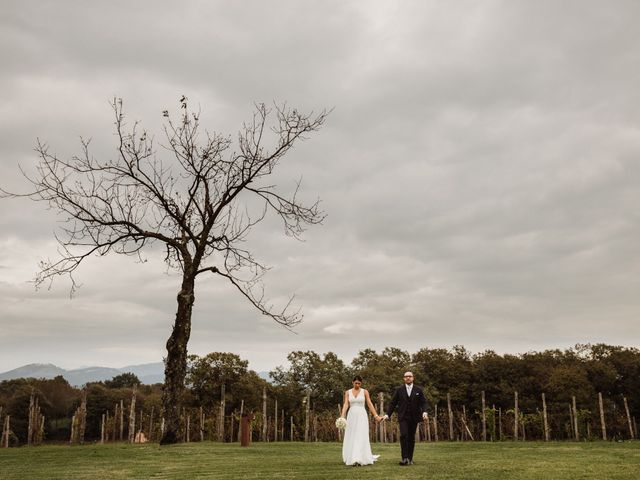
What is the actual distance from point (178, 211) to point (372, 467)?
1180 cm

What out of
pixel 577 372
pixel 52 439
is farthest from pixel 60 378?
pixel 577 372

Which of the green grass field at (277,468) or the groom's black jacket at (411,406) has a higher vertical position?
the groom's black jacket at (411,406)

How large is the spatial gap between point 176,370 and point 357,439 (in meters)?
8.19

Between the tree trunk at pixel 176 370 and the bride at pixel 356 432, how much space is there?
7668 millimetres

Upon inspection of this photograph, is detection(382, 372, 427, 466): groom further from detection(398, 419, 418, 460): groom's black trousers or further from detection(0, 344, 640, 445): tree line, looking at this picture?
detection(0, 344, 640, 445): tree line

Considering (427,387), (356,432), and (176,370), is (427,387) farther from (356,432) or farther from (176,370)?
(356,432)

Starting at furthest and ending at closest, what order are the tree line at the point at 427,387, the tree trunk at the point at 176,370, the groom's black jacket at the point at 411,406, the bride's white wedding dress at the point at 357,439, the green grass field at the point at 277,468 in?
the tree line at the point at 427,387, the tree trunk at the point at 176,370, the groom's black jacket at the point at 411,406, the bride's white wedding dress at the point at 357,439, the green grass field at the point at 277,468

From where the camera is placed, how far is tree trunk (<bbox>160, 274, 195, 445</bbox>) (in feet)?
58.6

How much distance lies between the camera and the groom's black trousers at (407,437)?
37.4ft

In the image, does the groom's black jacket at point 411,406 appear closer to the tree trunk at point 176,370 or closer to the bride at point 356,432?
the bride at point 356,432

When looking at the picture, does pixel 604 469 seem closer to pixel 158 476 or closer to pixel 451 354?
pixel 158 476

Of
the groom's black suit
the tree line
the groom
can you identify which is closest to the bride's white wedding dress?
the groom

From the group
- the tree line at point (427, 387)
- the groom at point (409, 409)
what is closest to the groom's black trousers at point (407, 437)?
the groom at point (409, 409)

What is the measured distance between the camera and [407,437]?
11.6 metres
